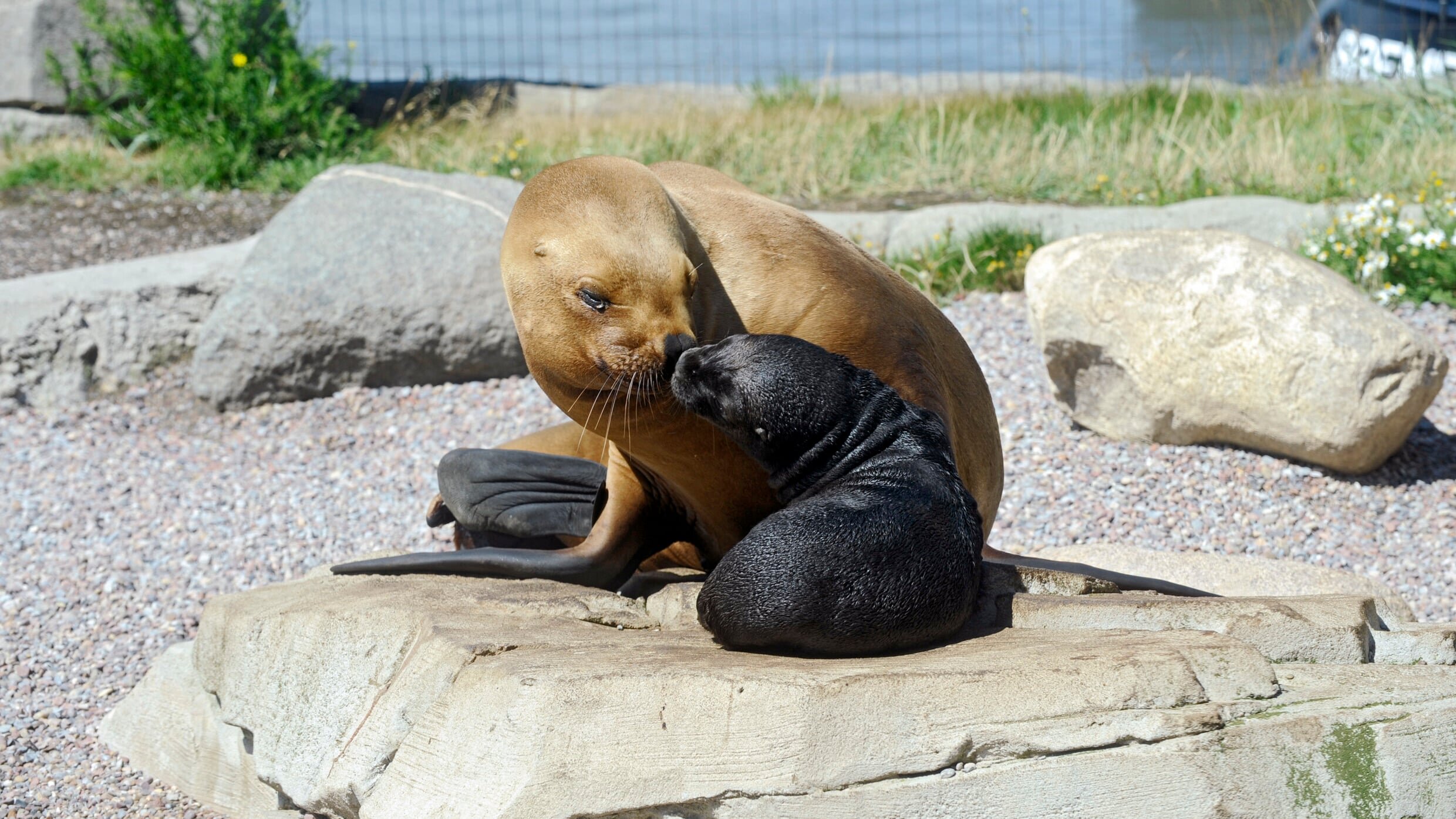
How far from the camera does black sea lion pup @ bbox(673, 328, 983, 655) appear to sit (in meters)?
2.77

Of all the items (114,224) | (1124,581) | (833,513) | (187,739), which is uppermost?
(833,513)

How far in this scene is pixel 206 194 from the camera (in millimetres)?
10742

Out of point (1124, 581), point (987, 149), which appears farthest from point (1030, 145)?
point (1124, 581)

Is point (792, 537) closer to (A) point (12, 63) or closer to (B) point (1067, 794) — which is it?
(B) point (1067, 794)

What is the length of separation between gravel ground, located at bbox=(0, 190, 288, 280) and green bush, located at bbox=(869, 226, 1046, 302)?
4988 millimetres

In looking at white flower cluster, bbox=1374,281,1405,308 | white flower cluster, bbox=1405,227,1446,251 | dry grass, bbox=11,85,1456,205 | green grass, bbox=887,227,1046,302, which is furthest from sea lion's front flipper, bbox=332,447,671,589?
dry grass, bbox=11,85,1456,205

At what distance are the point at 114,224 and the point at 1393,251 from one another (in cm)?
875

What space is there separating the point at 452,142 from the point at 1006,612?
9705 millimetres

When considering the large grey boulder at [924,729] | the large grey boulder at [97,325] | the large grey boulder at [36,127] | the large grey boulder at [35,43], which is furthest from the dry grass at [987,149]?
the large grey boulder at [924,729]

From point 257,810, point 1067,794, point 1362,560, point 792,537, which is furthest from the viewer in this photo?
point 1362,560

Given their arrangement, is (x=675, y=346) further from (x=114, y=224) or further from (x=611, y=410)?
(x=114, y=224)

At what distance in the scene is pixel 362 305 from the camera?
24.3ft

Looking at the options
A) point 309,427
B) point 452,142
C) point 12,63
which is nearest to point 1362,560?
point 309,427

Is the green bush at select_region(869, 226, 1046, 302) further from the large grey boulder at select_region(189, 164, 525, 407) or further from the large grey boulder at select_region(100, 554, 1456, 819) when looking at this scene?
the large grey boulder at select_region(100, 554, 1456, 819)
